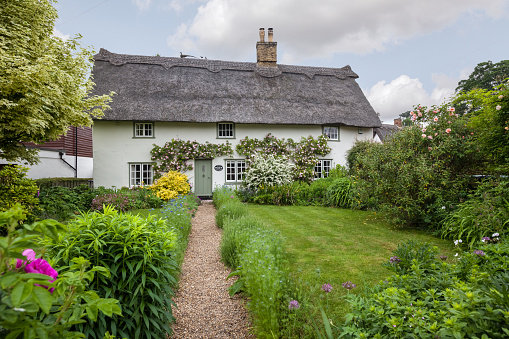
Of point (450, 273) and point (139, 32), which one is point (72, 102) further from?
point (450, 273)

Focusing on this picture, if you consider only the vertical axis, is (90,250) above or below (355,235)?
above

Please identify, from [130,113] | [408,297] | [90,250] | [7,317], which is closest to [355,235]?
[408,297]

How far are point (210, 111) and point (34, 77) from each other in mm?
9827

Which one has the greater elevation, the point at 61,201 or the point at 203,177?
the point at 203,177

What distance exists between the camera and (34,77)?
732 centimetres

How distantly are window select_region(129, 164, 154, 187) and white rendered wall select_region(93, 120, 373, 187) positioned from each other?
0.26 meters

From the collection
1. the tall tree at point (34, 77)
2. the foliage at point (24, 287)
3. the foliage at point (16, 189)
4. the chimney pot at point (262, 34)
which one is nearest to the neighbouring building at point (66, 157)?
the foliage at point (16, 189)

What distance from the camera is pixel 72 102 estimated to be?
8.96 metres

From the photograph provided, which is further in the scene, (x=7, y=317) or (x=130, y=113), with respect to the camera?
(x=130, y=113)

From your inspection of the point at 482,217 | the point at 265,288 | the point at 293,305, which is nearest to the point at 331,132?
the point at 482,217

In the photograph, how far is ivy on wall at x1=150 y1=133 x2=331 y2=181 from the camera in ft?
52.6

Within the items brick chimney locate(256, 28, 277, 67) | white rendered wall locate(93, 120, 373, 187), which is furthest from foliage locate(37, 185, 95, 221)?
brick chimney locate(256, 28, 277, 67)

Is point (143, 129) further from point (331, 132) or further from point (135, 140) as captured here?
point (331, 132)

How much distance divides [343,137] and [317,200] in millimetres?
7026
